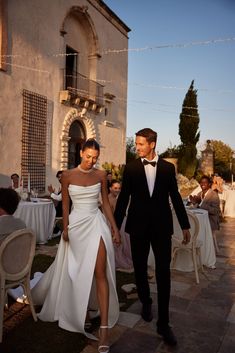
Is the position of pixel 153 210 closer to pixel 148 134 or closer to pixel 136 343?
pixel 148 134

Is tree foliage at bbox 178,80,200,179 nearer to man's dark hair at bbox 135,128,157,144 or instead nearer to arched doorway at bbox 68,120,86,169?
arched doorway at bbox 68,120,86,169

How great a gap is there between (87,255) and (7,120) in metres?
9.70

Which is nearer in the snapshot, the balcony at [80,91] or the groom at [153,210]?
the groom at [153,210]

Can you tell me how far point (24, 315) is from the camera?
3.52 meters

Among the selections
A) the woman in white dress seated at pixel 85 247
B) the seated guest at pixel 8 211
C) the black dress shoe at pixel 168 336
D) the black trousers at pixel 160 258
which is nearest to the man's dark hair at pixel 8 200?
the seated guest at pixel 8 211

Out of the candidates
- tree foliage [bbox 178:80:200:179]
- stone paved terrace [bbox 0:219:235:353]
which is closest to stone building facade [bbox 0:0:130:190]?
tree foliage [bbox 178:80:200:179]

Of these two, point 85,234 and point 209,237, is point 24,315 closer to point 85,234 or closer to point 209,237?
point 85,234

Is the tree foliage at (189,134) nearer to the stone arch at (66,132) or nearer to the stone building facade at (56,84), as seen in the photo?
the stone building facade at (56,84)

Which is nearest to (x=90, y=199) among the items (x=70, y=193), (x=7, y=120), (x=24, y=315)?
(x=70, y=193)

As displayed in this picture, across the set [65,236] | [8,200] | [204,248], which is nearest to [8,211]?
[8,200]

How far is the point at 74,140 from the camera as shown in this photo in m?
16.1

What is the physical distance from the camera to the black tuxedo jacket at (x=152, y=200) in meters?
3.08

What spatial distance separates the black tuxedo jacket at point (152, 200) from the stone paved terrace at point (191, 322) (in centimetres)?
93

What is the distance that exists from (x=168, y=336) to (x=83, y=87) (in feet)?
49.1
